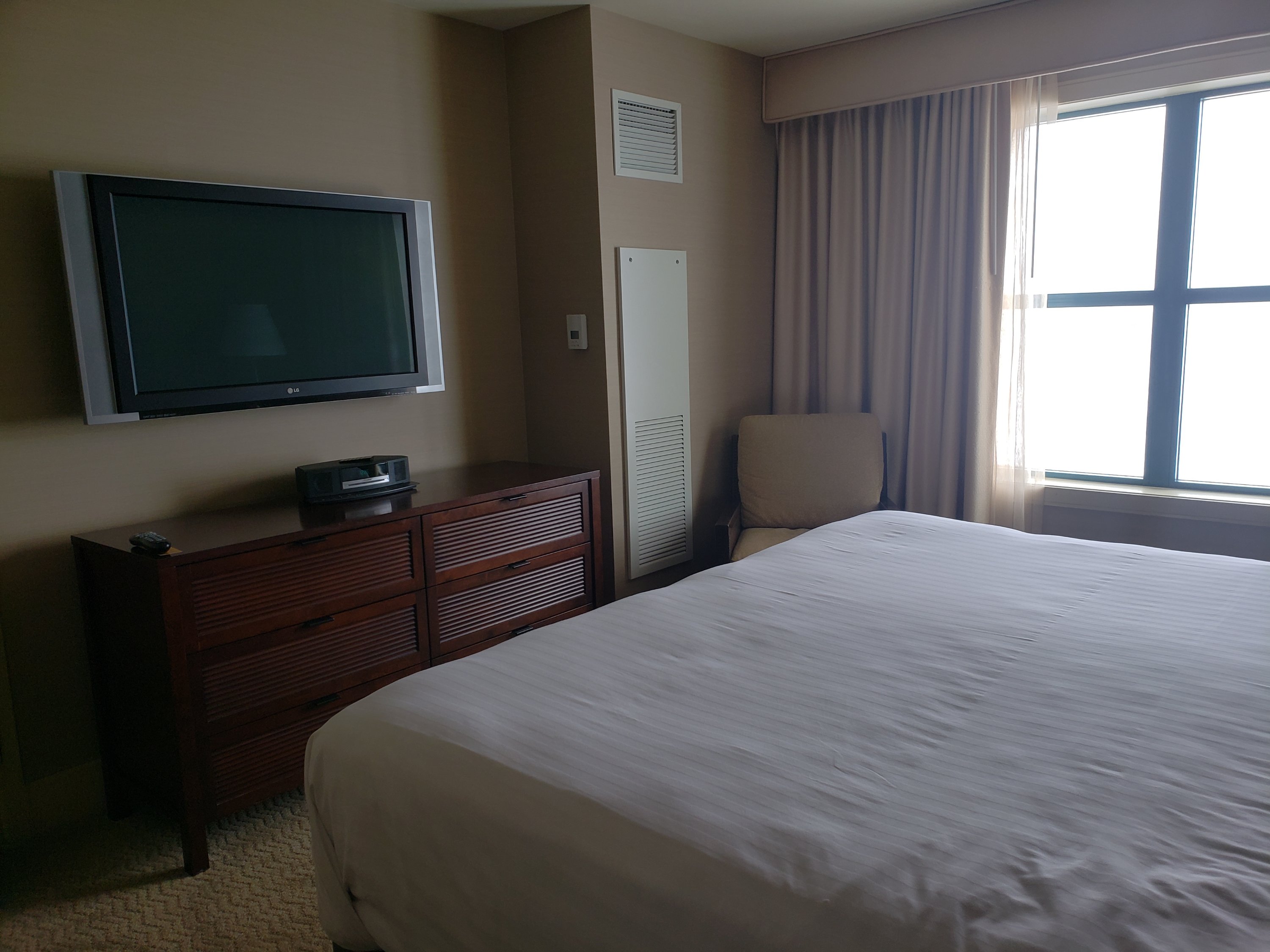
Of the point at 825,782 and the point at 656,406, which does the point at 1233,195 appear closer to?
the point at 656,406

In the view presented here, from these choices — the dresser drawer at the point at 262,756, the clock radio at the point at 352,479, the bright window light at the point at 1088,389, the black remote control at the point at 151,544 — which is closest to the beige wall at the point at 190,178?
the clock radio at the point at 352,479

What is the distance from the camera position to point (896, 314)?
12.9ft

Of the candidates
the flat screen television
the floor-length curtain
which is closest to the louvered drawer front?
the flat screen television

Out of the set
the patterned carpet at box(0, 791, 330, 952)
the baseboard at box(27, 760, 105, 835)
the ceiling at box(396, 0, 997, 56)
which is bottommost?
the patterned carpet at box(0, 791, 330, 952)

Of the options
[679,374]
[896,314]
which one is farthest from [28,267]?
[896,314]

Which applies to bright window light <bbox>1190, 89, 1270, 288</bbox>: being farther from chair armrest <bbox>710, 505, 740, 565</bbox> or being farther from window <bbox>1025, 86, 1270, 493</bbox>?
chair armrest <bbox>710, 505, 740, 565</bbox>

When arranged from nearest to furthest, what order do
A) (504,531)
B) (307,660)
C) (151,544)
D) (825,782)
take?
(825,782)
(151,544)
(307,660)
(504,531)

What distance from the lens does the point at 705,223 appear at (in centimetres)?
387

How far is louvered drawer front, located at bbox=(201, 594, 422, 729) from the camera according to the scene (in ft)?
7.55

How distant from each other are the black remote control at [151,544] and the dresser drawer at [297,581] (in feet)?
0.25

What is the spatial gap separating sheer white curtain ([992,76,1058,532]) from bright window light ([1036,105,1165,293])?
0.05 meters

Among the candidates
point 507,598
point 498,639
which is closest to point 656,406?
point 507,598

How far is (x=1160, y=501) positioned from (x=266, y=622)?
3222 mm

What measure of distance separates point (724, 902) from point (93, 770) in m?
2.29
